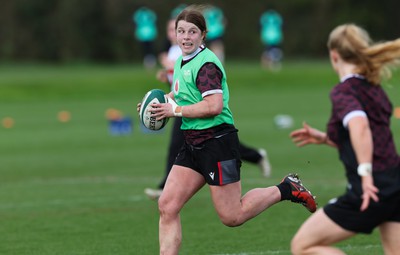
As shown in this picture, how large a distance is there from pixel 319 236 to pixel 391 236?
1.53ft

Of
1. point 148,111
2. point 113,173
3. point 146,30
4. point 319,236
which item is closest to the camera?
Answer: point 319,236

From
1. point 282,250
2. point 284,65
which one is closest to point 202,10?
point 282,250

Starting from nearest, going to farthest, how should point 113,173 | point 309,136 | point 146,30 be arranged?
point 309,136 → point 113,173 → point 146,30

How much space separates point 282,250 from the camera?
28.9ft

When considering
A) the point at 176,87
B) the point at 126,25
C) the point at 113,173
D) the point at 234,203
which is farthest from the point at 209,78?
the point at 126,25

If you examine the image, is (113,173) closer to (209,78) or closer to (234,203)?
(234,203)

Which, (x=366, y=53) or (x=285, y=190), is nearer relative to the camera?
(x=366, y=53)

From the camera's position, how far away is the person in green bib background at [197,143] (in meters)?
7.60

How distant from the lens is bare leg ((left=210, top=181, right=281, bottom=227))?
7648 millimetres

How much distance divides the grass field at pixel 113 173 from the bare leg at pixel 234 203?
881 mm

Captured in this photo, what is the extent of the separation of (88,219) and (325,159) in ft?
21.5

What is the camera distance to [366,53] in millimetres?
6238

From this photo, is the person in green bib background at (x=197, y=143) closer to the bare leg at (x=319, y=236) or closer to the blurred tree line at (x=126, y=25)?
the bare leg at (x=319, y=236)

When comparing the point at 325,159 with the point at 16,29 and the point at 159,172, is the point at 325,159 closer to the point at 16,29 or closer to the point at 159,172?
the point at 159,172
